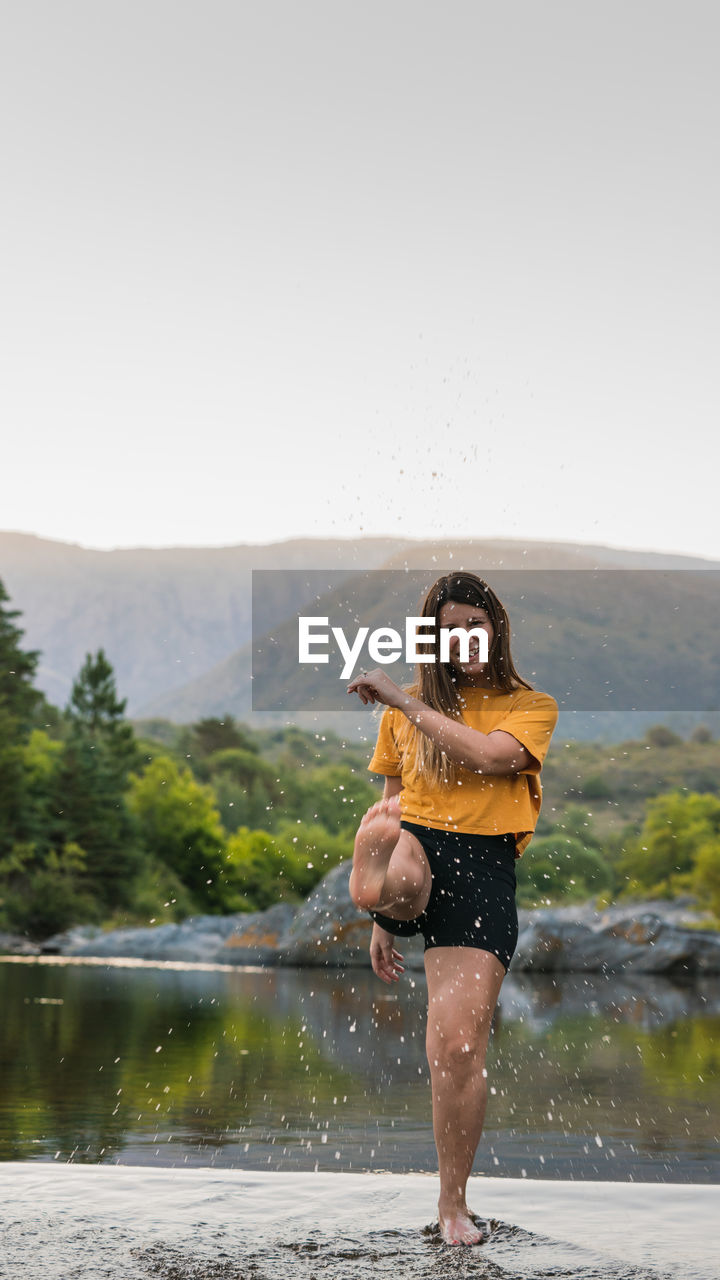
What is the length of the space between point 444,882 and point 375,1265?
1.09 metres

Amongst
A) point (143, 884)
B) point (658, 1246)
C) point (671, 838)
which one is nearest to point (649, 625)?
point (671, 838)

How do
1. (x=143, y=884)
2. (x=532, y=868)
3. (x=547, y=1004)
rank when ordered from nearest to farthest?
1. (x=547, y=1004)
2. (x=143, y=884)
3. (x=532, y=868)

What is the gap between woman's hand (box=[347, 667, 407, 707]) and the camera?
391 centimetres

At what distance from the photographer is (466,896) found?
426 centimetres

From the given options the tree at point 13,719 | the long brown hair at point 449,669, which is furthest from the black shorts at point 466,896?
the tree at point 13,719

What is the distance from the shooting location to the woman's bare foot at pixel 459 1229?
4109 mm

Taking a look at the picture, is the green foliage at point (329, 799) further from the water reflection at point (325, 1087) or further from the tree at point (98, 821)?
the water reflection at point (325, 1087)

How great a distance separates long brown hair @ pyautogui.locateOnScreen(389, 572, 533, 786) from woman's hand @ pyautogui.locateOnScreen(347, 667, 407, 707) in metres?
0.38

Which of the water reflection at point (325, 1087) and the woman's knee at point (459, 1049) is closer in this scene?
the woman's knee at point (459, 1049)

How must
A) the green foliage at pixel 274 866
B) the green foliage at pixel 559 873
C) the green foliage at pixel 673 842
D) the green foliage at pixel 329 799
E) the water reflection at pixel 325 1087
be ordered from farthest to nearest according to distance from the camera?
the green foliage at pixel 329 799
the green foliage at pixel 673 842
the green foliage at pixel 559 873
the green foliage at pixel 274 866
the water reflection at pixel 325 1087

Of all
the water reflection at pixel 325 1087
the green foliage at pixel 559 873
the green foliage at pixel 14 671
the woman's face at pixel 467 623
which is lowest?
the green foliage at pixel 559 873

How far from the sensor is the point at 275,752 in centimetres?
13062

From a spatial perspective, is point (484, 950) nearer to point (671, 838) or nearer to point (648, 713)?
point (671, 838)

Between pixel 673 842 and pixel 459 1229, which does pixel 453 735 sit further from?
pixel 673 842
